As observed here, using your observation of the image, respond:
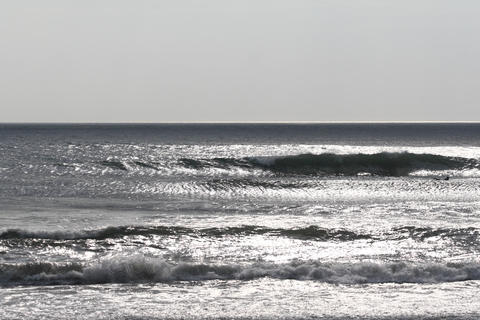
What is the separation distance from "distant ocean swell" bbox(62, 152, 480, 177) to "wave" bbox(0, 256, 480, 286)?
28.4 meters

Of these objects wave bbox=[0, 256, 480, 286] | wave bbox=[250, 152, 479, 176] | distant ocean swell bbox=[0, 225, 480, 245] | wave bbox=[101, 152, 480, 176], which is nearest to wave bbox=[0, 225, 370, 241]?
distant ocean swell bbox=[0, 225, 480, 245]

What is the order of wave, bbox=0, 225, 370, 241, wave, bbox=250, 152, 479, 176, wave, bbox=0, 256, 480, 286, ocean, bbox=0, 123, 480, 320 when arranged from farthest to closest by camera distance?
wave, bbox=250, 152, 479, 176
wave, bbox=0, 225, 370, 241
wave, bbox=0, 256, 480, 286
ocean, bbox=0, 123, 480, 320

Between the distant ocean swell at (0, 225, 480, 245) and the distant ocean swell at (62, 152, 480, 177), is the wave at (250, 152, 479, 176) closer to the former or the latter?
the distant ocean swell at (62, 152, 480, 177)

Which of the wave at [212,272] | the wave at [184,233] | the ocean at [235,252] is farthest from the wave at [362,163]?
the wave at [212,272]

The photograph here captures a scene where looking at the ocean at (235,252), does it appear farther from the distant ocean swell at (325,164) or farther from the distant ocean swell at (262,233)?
the distant ocean swell at (325,164)

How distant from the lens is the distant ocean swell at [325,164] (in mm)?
45500

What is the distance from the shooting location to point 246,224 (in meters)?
21.5

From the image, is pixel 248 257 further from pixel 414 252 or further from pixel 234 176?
pixel 234 176

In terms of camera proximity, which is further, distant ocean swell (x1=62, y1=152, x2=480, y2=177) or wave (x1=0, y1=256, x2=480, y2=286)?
distant ocean swell (x1=62, y1=152, x2=480, y2=177)

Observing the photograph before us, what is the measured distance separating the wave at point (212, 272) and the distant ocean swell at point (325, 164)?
28417 millimetres

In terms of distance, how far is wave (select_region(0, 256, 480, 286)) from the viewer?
14539 millimetres

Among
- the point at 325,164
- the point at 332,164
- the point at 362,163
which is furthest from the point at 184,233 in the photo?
the point at 362,163

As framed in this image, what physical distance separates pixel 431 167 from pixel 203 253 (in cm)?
3542

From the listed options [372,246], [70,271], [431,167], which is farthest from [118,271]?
[431,167]
